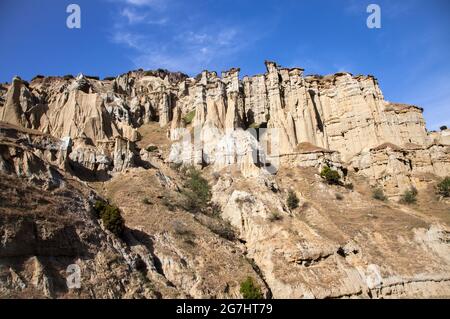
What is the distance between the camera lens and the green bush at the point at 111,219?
93.6 feet

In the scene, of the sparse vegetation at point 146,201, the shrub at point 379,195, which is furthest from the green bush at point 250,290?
the shrub at point 379,195

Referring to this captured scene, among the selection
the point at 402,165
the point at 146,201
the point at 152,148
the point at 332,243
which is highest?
Answer: the point at 152,148

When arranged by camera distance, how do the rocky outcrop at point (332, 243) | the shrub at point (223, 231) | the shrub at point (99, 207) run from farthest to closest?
the shrub at point (223, 231) < the rocky outcrop at point (332, 243) < the shrub at point (99, 207)

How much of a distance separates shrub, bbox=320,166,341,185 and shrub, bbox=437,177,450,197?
12.9m

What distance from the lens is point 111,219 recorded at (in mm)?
28672

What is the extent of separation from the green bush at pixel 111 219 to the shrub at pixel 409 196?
37073 mm

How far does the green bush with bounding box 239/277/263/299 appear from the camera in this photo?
28.1 metres

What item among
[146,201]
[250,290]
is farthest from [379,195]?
[146,201]

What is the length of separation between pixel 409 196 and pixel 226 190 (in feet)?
79.0

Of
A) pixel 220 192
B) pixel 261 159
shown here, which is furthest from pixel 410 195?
pixel 220 192

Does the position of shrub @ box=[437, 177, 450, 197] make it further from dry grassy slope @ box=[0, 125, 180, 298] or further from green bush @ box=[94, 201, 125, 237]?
green bush @ box=[94, 201, 125, 237]

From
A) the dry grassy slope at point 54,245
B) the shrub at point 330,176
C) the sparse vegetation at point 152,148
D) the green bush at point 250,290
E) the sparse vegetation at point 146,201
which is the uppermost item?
the sparse vegetation at point 152,148

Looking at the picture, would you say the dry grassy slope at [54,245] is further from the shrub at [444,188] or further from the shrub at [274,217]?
the shrub at [444,188]

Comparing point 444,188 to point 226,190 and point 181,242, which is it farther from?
point 181,242
